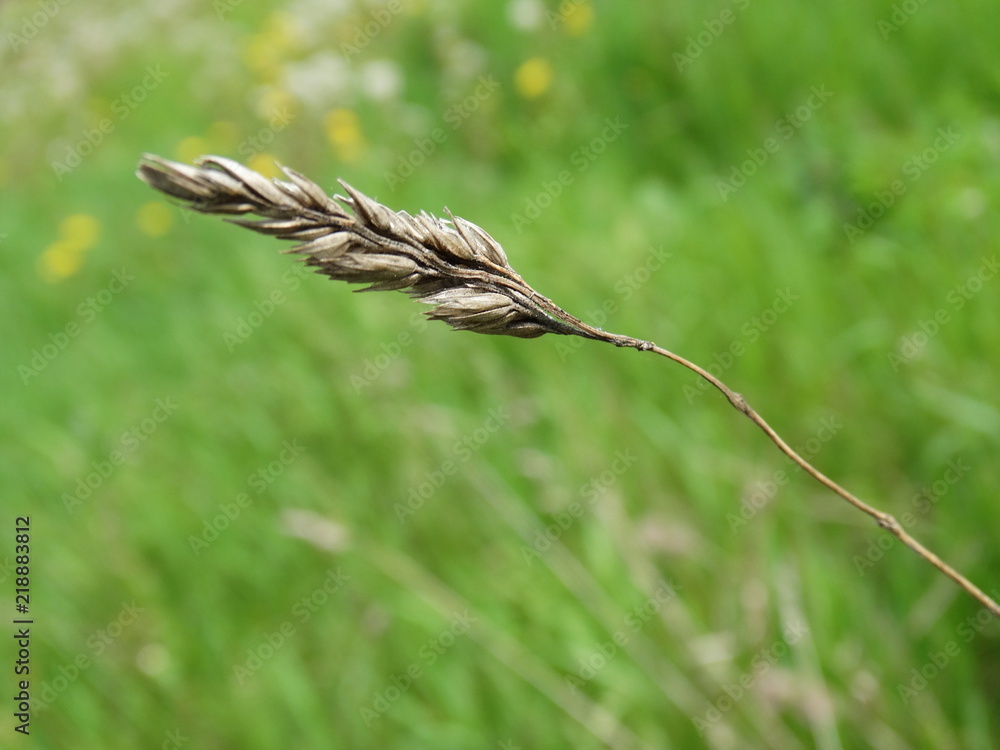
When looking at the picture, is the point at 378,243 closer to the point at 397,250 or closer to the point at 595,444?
the point at 397,250

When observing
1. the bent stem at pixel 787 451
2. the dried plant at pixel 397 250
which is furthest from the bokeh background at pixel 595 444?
the dried plant at pixel 397 250

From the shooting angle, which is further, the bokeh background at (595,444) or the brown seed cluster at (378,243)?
the bokeh background at (595,444)

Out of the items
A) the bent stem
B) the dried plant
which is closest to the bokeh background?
the bent stem

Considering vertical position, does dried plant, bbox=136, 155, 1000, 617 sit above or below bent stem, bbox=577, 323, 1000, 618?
below

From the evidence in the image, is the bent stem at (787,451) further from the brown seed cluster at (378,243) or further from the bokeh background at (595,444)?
the bokeh background at (595,444)

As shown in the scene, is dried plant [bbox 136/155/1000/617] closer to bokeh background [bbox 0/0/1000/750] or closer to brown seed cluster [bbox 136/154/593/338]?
brown seed cluster [bbox 136/154/593/338]

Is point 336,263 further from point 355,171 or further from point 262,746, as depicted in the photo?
point 355,171
